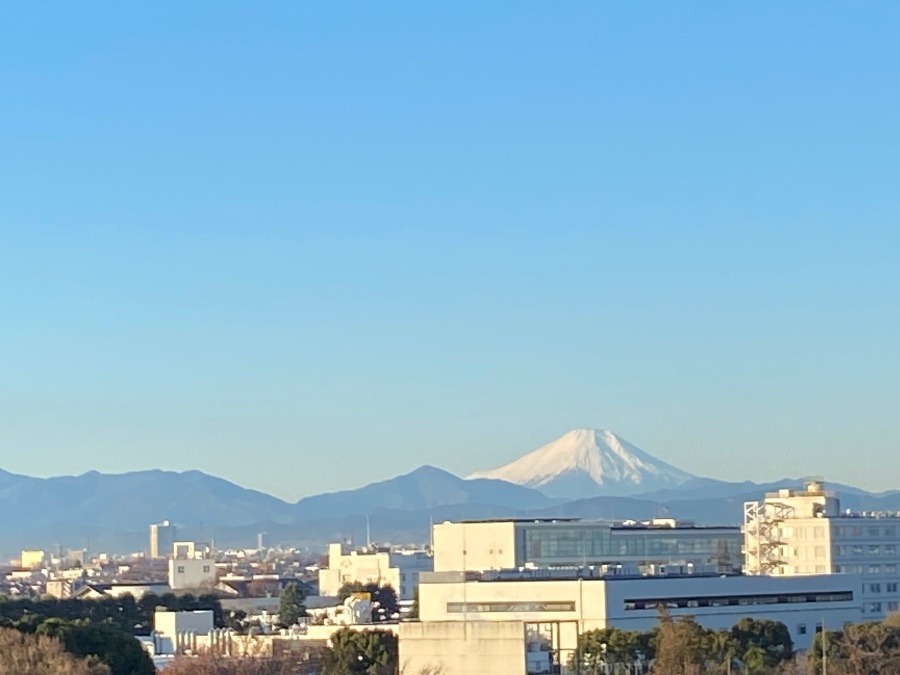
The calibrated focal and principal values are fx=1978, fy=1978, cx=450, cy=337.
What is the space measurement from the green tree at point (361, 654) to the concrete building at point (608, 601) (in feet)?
11.8

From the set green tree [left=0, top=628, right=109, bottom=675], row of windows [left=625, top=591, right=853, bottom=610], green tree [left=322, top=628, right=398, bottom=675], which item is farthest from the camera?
row of windows [left=625, top=591, right=853, bottom=610]

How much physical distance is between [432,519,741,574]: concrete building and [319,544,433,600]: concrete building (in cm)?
1961

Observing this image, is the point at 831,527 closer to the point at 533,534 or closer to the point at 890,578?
the point at 890,578

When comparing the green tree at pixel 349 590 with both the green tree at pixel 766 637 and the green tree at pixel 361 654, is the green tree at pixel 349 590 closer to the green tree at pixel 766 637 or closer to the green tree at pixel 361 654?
the green tree at pixel 766 637

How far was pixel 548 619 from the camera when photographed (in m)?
57.8

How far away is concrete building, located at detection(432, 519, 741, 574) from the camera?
8638cm

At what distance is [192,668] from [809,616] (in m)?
21.4

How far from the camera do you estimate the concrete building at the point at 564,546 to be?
283 feet

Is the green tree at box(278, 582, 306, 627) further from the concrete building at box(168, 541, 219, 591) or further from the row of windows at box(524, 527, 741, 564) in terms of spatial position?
the concrete building at box(168, 541, 219, 591)

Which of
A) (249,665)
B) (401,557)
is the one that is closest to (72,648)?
(249,665)

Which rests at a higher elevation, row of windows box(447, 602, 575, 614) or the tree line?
row of windows box(447, 602, 575, 614)

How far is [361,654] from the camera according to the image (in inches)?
2029

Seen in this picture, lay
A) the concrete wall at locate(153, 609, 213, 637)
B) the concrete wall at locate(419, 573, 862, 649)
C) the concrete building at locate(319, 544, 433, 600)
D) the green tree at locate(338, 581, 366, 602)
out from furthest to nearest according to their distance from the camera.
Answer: the concrete building at locate(319, 544, 433, 600) → the green tree at locate(338, 581, 366, 602) → the concrete wall at locate(153, 609, 213, 637) → the concrete wall at locate(419, 573, 862, 649)

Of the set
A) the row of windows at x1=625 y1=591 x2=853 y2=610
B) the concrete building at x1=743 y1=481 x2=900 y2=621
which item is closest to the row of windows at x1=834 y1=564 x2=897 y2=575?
the concrete building at x1=743 y1=481 x2=900 y2=621
